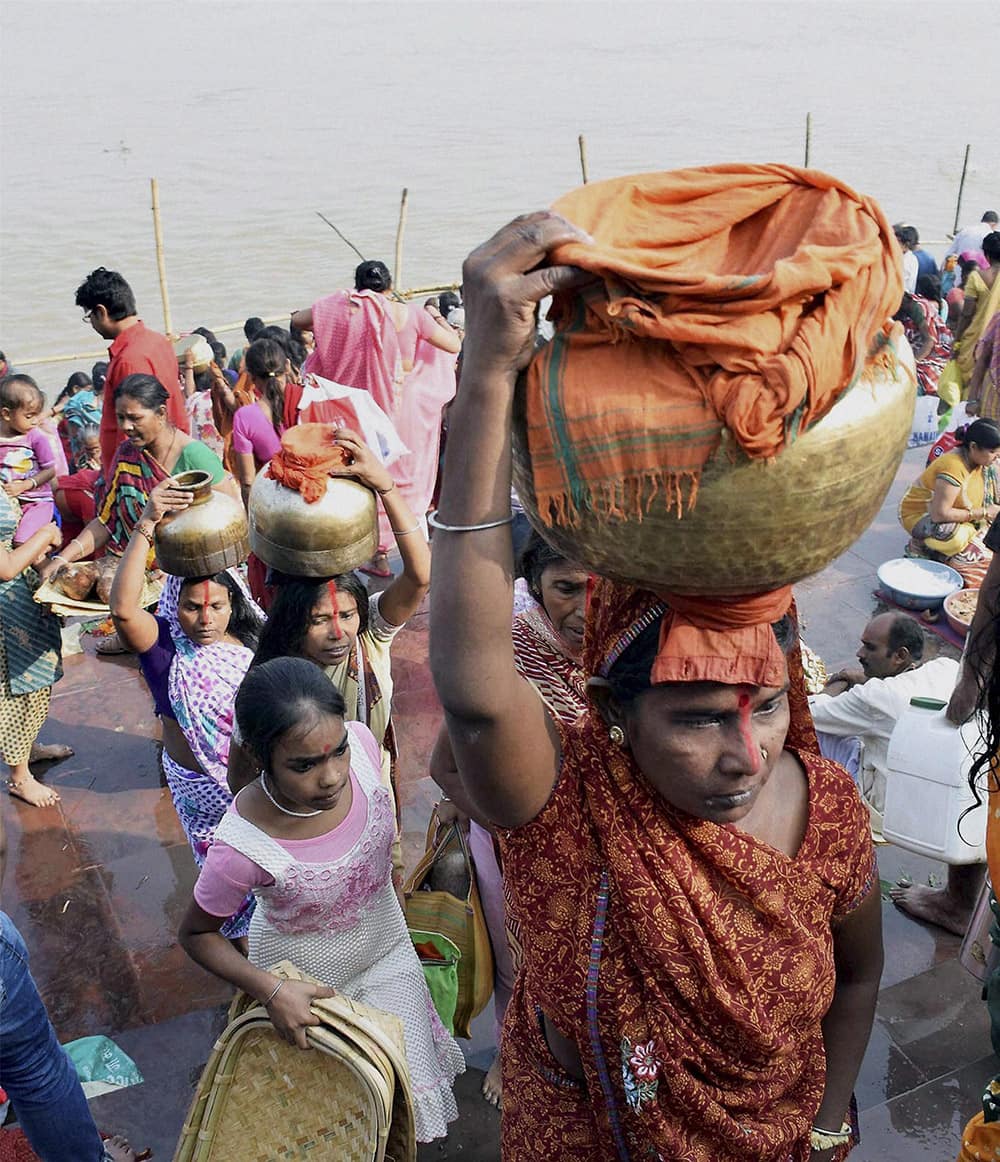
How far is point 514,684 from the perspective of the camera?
1401mm

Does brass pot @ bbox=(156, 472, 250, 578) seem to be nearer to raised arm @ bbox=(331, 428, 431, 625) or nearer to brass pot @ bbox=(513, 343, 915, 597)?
raised arm @ bbox=(331, 428, 431, 625)

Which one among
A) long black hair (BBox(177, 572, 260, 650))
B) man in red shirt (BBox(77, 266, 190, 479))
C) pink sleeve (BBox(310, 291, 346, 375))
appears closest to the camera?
long black hair (BBox(177, 572, 260, 650))

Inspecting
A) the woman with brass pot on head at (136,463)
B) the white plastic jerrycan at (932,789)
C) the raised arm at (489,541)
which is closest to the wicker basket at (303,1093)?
the raised arm at (489,541)

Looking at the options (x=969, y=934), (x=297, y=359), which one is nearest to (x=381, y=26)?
(x=297, y=359)

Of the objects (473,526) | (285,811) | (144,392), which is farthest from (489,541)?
(144,392)

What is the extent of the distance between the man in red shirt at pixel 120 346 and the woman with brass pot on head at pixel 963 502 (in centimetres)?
427

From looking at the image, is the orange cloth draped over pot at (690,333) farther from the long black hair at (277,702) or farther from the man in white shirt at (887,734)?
the man in white shirt at (887,734)

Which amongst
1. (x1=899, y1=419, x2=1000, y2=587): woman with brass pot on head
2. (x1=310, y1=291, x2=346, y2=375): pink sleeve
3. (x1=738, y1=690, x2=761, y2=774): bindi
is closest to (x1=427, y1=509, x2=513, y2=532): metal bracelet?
(x1=738, y1=690, x2=761, y2=774): bindi

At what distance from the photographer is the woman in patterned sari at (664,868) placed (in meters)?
1.42

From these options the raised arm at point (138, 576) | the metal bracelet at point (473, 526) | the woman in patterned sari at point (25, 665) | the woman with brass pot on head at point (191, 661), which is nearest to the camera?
the metal bracelet at point (473, 526)

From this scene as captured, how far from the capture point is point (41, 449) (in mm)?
6781

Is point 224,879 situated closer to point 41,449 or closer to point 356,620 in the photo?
point 356,620

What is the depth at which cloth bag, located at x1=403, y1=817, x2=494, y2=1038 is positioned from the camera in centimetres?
294

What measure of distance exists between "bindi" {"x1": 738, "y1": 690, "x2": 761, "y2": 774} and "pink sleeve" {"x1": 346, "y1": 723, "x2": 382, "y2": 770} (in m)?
1.58
